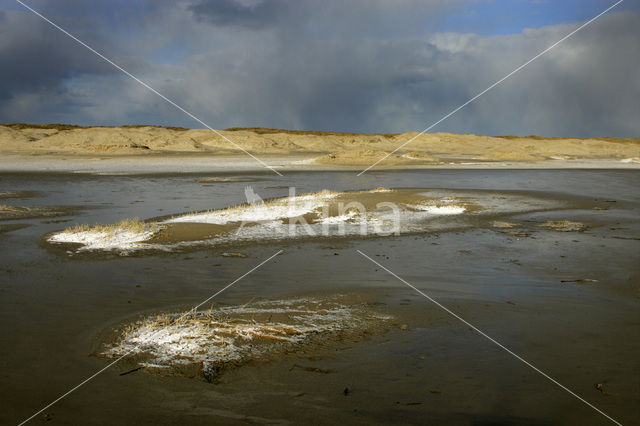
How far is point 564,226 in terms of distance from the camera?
495 inches

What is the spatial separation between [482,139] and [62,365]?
82.0 metres

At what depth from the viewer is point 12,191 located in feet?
70.4

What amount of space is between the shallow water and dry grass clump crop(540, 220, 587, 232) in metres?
0.44

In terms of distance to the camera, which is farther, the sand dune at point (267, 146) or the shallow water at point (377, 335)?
the sand dune at point (267, 146)

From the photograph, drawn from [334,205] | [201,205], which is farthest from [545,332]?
[201,205]

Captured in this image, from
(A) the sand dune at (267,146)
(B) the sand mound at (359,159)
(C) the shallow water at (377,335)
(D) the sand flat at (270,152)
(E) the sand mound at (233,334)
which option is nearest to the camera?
(C) the shallow water at (377,335)

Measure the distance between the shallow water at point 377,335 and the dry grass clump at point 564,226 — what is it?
0.44 meters

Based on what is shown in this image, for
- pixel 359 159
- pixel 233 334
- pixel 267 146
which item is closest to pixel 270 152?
pixel 267 146

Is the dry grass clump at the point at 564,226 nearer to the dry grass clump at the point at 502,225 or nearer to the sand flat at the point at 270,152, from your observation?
the dry grass clump at the point at 502,225

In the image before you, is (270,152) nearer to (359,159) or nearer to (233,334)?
(359,159)

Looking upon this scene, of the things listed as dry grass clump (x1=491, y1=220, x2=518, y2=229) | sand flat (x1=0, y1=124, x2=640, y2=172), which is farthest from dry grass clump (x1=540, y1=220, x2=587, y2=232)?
sand flat (x1=0, y1=124, x2=640, y2=172)

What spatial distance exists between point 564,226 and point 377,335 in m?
8.91

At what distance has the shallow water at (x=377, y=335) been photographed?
4.03m

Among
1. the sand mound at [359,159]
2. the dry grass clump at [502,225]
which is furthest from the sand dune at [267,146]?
the dry grass clump at [502,225]
